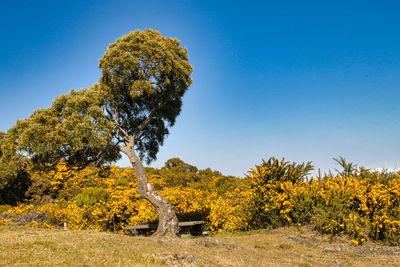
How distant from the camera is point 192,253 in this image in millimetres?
7086

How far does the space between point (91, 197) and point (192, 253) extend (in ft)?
40.5

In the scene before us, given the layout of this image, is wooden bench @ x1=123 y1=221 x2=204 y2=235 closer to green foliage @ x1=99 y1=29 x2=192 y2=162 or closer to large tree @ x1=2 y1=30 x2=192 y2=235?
large tree @ x1=2 y1=30 x2=192 y2=235

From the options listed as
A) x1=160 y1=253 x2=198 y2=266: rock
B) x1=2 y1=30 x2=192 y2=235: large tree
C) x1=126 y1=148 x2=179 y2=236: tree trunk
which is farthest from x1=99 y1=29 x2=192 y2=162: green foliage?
x1=160 y1=253 x2=198 y2=266: rock

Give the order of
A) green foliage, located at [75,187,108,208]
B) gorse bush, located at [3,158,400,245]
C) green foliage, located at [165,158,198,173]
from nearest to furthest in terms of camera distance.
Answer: gorse bush, located at [3,158,400,245] < green foliage, located at [75,187,108,208] < green foliage, located at [165,158,198,173]

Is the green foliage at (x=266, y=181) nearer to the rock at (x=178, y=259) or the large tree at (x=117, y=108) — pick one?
the large tree at (x=117, y=108)

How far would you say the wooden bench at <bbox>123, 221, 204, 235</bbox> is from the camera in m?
12.8

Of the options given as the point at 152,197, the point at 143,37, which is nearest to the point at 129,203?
the point at 152,197

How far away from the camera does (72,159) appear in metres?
15.0

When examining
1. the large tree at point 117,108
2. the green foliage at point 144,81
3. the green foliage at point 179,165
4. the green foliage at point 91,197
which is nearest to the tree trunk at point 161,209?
the large tree at point 117,108

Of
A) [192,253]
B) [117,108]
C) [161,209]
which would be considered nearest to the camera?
[192,253]

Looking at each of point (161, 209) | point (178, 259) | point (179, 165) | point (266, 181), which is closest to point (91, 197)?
point (161, 209)

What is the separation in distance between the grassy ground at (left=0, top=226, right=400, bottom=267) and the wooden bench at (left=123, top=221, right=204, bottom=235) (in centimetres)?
310

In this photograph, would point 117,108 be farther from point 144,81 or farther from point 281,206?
point 281,206

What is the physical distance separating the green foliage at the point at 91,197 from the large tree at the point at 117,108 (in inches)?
128
